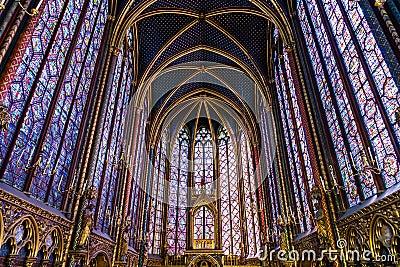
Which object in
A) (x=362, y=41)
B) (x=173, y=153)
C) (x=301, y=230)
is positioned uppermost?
(x=173, y=153)

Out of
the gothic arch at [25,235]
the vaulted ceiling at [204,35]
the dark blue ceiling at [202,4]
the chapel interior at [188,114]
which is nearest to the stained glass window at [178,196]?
the chapel interior at [188,114]

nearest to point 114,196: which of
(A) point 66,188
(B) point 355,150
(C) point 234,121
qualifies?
(A) point 66,188

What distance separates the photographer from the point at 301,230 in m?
13.7

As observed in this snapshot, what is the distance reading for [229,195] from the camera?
27.9 metres

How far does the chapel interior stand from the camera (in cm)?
749

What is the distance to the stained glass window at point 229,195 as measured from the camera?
Result: 25516 mm

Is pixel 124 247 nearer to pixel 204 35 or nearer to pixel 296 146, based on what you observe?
pixel 296 146

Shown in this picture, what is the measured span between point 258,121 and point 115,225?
47.3ft

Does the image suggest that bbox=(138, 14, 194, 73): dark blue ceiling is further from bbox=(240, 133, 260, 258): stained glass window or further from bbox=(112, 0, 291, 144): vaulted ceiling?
bbox=(240, 133, 260, 258): stained glass window

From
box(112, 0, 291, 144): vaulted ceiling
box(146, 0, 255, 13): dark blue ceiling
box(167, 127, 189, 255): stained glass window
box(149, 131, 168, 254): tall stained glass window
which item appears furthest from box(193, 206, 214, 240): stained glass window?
box(146, 0, 255, 13): dark blue ceiling

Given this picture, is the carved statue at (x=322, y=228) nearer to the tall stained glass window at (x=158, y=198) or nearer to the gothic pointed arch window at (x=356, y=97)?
the gothic pointed arch window at (x=356, y=97)

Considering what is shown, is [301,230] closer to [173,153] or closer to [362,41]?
[362,41]

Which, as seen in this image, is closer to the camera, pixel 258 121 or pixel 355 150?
pixel 355 150

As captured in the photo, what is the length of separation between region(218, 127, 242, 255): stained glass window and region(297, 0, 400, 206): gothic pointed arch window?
17326mm
